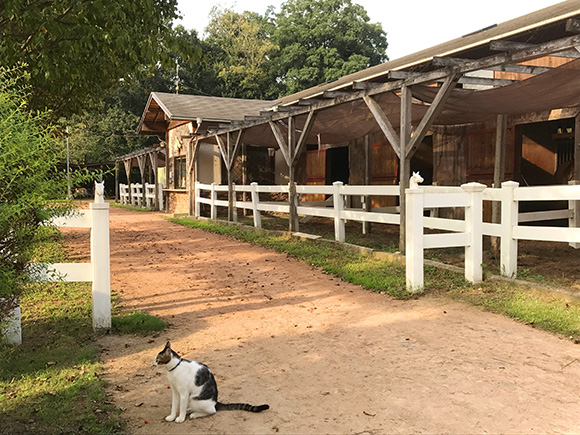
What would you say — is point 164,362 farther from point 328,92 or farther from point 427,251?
point 328,92

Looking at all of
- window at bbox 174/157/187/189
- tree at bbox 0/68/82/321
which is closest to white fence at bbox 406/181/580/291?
tree at bbox 0/68/82/321

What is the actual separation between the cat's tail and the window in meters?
18.4

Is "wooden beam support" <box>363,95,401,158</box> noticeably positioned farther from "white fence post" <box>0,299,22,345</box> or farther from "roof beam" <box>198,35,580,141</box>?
"white fence post" <box>0,299,22,345</box>

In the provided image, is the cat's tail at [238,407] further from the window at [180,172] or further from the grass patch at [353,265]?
the window at [180,172]

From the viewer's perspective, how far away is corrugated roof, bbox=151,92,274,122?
61.2 ft

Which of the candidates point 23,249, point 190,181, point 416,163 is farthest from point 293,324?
point 190,181

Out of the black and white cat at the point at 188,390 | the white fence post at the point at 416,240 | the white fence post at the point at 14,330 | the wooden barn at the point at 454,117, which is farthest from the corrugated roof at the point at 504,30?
the white fence post at the point at 14,330

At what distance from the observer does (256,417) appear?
3309 mm

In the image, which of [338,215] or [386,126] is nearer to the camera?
[386,126]

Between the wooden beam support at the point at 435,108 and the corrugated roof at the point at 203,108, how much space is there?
465 inches

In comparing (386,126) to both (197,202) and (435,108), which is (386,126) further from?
(197,202)

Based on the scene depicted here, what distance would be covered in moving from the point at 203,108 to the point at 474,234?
50.0 feet

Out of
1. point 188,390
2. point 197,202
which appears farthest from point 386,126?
point 197,202

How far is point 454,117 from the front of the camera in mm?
10391
